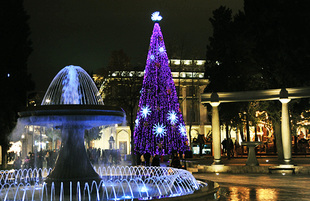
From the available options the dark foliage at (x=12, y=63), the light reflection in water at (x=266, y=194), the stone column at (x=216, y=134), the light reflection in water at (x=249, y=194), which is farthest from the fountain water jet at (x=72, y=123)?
the dark foliage at (x=12, y=63)

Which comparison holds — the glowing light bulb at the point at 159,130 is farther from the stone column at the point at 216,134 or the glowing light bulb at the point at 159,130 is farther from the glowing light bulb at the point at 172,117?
the stone column at the point at 216,134

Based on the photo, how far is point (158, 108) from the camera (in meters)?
28.8

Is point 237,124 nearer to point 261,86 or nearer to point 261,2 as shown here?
point 261,86

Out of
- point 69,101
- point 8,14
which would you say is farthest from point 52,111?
point 8,14

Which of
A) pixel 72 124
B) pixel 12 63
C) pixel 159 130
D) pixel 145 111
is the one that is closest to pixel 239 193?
pixel 72 124

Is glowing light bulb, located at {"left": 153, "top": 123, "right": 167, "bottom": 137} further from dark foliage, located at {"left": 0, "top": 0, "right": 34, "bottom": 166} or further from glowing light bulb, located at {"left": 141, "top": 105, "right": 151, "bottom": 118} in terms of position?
dark foliage, located at {"left": 0, "top": 0, "right": 34, "bottom": 166}

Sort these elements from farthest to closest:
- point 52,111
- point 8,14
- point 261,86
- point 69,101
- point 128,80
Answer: point 128,80, point 8,14, point 261,86, point 69,101, point 52,111

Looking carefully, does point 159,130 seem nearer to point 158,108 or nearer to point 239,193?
point 158,108

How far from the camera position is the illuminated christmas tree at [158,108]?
2855 cm

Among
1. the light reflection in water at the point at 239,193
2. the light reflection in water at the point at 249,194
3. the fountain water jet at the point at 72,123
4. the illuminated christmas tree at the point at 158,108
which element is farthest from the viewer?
the illuminated christmas tree at the point at 158,108

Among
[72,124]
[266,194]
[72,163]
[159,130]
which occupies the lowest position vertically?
[266,194]

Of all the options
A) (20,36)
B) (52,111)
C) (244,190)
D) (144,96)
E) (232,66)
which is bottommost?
(244,190)

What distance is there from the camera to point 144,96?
Answer: 94.6 feet

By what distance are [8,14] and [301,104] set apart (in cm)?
2229
